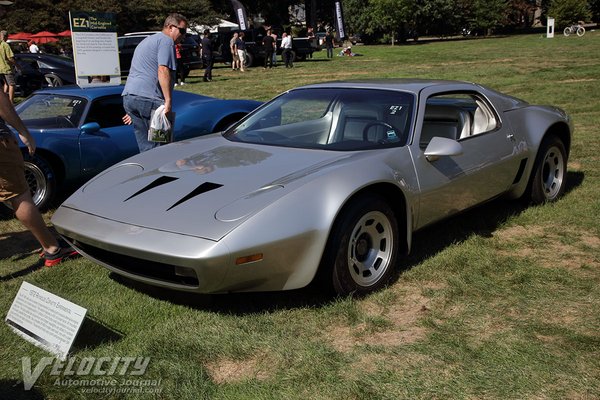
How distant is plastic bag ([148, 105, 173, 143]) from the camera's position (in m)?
4.93

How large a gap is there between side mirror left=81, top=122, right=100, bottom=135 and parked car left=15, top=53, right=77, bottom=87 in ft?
38.6

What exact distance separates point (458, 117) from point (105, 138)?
3338 mm

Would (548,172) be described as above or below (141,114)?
below

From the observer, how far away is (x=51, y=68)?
1627 cm

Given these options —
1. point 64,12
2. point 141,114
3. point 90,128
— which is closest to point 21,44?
point 64,12

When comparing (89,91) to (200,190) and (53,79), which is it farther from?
(53,79)

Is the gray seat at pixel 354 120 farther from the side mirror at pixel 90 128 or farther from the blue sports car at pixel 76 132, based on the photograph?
the side mirror at pixel 90 128

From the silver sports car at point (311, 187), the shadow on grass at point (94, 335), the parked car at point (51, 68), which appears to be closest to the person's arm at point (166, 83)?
the silver sports car at point (311, 187)

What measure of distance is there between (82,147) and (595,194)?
4.84 m

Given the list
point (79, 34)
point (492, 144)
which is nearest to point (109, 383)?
point (492, 144)

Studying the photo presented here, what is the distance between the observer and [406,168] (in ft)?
11.9

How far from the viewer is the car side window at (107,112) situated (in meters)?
5.78

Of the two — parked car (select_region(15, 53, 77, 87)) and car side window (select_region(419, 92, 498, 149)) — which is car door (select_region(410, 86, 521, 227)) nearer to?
car side window (select_region(419, 92, 498, 149))

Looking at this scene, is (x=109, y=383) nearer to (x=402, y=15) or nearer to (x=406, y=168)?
(x=406, y=168)
